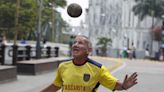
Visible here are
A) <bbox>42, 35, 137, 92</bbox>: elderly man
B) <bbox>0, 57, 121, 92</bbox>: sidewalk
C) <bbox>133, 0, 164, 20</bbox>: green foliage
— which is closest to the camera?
<bbox>42, 35, 137, 92</bbox>: elderly man

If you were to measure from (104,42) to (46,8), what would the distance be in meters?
20.6

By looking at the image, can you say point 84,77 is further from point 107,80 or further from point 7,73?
point 7,73

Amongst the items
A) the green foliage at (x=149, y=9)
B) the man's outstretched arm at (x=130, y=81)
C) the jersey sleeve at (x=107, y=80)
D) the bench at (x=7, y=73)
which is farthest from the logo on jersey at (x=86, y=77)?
the green foliage at (x=149, y=9)

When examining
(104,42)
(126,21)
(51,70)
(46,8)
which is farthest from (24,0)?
(126,21)

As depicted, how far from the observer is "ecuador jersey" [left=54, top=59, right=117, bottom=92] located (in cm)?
520

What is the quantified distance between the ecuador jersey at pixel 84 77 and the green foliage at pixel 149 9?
90896 mm

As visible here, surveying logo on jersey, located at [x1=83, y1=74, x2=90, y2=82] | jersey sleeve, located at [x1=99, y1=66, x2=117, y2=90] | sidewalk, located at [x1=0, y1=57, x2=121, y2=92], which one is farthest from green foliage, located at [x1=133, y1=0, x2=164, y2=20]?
logo on jersey, located at [x1=83, y1=74, x2=90, y2=82]

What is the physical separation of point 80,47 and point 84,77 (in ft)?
0.91

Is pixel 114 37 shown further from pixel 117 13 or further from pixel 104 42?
pixel 104 42

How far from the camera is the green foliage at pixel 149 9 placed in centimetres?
9531

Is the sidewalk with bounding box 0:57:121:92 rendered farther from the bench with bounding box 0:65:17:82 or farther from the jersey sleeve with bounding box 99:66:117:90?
the jersey sleeve with bounding box 99:66:117:90

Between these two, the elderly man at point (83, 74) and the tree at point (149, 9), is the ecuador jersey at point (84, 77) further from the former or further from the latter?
the tree at point (149, 9)

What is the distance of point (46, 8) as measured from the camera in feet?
183

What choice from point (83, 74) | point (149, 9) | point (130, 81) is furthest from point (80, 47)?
point (149, 9)
